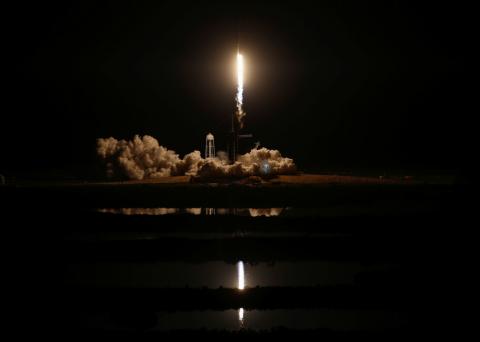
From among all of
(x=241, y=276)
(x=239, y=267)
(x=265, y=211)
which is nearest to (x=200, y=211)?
(x=265, y=211)

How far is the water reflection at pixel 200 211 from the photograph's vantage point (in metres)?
33.2

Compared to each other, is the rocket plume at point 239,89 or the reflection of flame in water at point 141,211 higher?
the rocket plume at point 239,89

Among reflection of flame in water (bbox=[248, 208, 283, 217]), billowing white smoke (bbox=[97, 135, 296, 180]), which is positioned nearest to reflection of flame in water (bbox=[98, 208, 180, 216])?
reflection of flame in water (bbox=[248, 208, 283, 217])

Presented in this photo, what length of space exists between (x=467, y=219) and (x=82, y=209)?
17391 mm

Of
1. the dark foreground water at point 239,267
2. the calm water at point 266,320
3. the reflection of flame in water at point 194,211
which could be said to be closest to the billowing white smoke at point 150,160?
the dark foreground water at point 239,267

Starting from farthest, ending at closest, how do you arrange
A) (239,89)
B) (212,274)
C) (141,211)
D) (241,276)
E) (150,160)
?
(150,160) < (239,89) < (141,211) < (212,274) < (241,276)

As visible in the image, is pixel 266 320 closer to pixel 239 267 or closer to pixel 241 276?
pixel 241 276

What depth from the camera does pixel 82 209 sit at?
3488 centimetres

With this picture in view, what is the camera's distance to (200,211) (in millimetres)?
34094

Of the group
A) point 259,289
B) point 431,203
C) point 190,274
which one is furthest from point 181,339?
point 431,203

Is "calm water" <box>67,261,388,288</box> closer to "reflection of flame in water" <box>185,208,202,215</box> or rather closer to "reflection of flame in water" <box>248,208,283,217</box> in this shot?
"reflection of flame in water" <box>248,208,283,217</box>

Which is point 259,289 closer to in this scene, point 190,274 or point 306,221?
point 190,274

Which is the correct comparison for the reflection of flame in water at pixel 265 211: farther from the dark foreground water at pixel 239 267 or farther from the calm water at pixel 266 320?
the calm water at pixel 266 320

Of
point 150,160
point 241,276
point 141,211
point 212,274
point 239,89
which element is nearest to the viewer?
point 241,276
